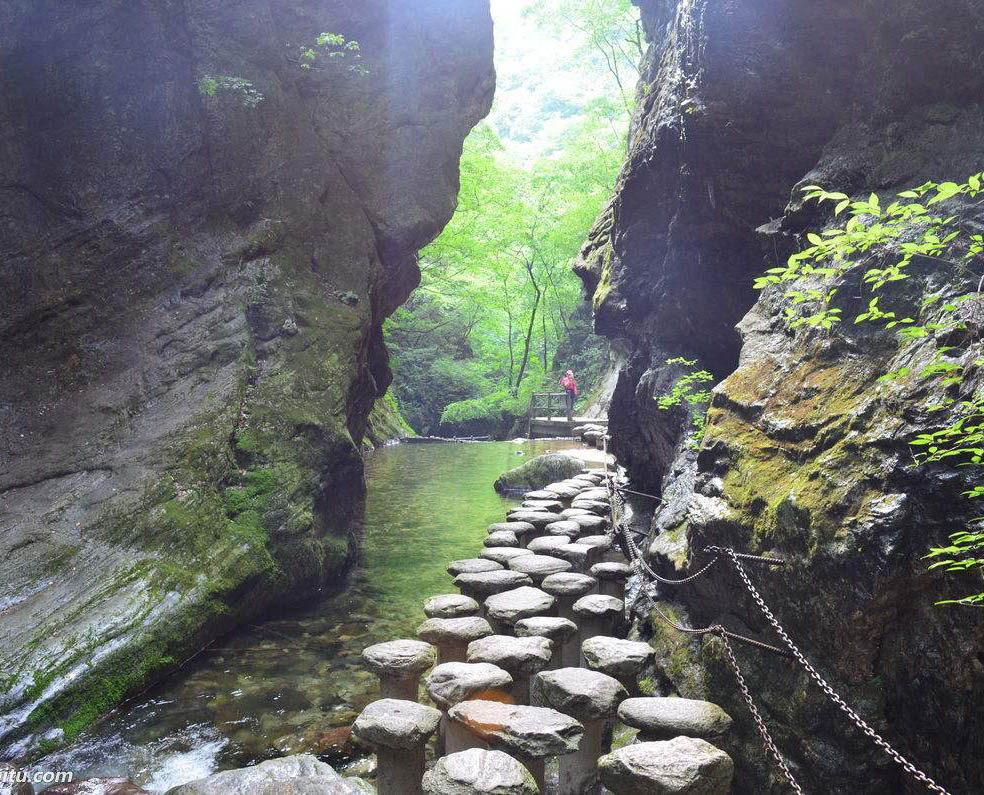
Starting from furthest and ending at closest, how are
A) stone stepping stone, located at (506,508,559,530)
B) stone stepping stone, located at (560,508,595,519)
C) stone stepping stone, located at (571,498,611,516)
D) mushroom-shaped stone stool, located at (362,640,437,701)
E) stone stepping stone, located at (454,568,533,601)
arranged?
1. stone stepping stone, located at (571,498,611,516)
2. stone stepping stone, located at (560,508,595,519)
3. stone stepping stone, located at (506,508,559,530)
4. stone stepping stone, located at (454,568,533,601)
5. mushroom-shaped stone stool, located at (362,640,437,701)

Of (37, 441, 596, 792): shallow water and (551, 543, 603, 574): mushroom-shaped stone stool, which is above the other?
(551, 543, 603, 574): mushroom-shaped stone stool

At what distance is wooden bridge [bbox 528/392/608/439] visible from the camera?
2466 centimetres

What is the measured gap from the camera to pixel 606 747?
13.6ft

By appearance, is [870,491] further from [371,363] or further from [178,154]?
[371,363]

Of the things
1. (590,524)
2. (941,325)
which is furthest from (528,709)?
(590,524)

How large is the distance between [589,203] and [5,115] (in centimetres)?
2467

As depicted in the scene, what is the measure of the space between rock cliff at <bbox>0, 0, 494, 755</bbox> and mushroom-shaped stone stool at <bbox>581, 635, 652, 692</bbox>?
3402 millimetres

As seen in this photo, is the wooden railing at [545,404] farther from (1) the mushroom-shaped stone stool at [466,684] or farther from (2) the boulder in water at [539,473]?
(1) the mushroom-shaped stone stool at [466,684]

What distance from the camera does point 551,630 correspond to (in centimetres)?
450

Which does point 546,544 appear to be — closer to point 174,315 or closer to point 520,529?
point 520,529

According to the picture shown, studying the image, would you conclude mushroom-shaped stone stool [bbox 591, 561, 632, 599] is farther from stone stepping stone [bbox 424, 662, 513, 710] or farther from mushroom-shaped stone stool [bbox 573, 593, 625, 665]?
stone stepping stone [bbox 424, 662, 513, 710]

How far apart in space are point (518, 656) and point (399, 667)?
808 mm

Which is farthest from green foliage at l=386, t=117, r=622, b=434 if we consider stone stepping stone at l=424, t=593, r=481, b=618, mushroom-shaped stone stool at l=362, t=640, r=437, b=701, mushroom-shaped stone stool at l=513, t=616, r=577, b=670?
mushroom-shaped stone stool at l=362, t=640, r=437, b=701

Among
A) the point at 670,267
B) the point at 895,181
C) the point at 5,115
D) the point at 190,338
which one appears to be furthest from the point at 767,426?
the point at 5,115
